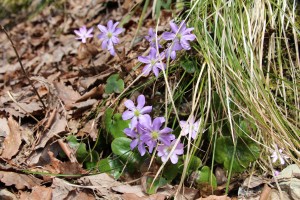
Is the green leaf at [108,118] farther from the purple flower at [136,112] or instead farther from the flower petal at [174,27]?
the flower petal at [174,27]

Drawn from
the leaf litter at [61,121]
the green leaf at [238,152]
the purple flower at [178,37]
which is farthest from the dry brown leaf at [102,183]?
A: the purple flower at [178,37]

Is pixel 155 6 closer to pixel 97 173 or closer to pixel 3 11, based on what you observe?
pixel 97 173

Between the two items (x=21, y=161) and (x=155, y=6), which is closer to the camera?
(x=21, y=161)

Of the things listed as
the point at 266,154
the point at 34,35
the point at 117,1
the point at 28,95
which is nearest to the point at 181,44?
the point at 266,154

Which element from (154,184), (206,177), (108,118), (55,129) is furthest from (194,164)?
(55,129)

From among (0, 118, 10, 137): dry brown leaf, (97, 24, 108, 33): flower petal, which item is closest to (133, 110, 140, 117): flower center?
(97, 24, 108, 33): flower petal

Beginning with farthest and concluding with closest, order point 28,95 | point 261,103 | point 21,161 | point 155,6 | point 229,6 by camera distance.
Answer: point 155,6 < point 28,95 < point 229,6 < point 21,161 < point 261,103

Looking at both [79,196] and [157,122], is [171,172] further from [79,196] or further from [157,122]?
[79,196]
